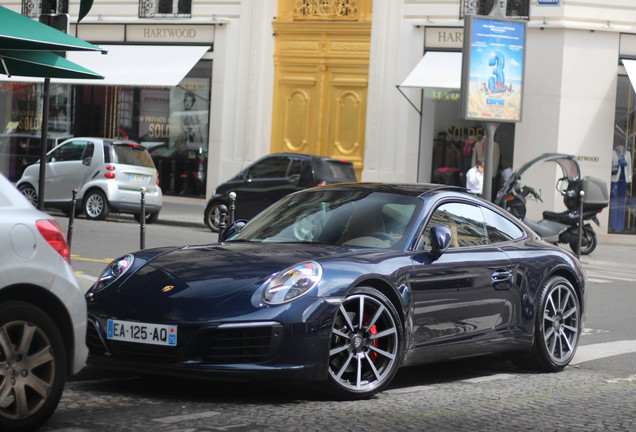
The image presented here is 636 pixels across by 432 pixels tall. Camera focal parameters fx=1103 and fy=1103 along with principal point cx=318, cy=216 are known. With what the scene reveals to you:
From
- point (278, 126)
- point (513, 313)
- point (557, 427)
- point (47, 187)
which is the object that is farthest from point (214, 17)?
point (557, 427)

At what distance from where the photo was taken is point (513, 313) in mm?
7664

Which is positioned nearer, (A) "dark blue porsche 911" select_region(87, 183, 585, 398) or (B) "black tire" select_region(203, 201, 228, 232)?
(A) "dark blue porsche 911" select_region(87, 183, 585, 398)

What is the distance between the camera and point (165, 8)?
2992cm

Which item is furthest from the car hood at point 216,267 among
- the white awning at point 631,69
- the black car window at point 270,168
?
the white awning at point 631,69

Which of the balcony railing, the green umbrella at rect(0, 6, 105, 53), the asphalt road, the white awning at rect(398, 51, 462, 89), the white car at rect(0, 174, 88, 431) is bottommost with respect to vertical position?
the asphalt road

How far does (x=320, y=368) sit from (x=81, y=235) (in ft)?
42.0

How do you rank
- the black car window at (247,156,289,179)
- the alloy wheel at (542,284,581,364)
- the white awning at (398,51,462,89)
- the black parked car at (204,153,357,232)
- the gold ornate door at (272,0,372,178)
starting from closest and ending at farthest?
the alloy wheel at (542,284,581,364) → the black parked car at (204,153,357,232) → the black car window at (247,156,289,179) → the white awning at (398,51,462,89) → the gold ornate door at (272,0,372,178)

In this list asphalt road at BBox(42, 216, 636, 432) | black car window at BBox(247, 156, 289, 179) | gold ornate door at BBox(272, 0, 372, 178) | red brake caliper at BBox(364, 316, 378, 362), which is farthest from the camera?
gold ornate door at BBox(272, 0, 372, 178)

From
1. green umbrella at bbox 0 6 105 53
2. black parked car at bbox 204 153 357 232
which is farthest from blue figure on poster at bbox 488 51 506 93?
green umbrella at bbox 0 6 105 53

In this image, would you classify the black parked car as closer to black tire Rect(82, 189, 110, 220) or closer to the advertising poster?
black tire Rect(82, 189, 110, 220)

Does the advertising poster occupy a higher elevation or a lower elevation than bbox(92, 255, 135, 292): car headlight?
higher

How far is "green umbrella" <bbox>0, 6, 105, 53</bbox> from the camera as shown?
8.62 metres

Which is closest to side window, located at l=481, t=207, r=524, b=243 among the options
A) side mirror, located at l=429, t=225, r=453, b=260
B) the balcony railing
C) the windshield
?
the windshield

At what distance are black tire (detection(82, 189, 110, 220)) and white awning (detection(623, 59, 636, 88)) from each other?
1187 cm
